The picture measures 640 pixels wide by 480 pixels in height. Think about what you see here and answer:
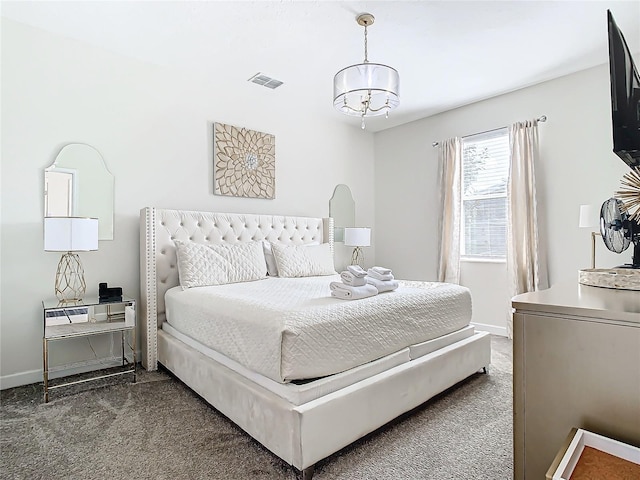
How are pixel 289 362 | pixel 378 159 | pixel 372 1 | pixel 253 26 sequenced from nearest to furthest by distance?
pixel 289 362, pixel 372 1, pixel 253 26, pixel 378 159

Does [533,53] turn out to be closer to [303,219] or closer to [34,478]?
[303,219]

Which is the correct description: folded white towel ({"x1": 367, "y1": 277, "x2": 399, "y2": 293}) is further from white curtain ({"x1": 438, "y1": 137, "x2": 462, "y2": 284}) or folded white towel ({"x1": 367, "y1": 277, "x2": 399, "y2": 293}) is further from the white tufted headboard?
white curtain ({"x1": 438, "y1": 137, "x2": 462, "y2": 284})

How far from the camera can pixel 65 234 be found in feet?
8.14

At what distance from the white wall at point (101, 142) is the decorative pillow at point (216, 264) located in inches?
23.0

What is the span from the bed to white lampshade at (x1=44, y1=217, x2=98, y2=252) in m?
0.57

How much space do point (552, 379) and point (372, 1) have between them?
8.47 feet

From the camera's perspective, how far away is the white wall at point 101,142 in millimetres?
2676

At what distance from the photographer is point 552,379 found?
3.26 ft

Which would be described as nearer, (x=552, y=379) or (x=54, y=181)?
(x=552, y=379)

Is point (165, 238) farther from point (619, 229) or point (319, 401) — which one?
point (619, 229)

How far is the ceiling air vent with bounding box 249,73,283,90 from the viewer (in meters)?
3.67

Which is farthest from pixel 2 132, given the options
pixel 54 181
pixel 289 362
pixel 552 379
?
pixel 552 379

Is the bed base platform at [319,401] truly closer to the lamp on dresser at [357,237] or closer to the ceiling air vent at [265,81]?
the lamp on dresser at [357,237]

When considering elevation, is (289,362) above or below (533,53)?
below
